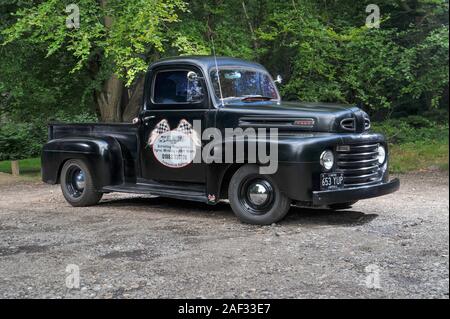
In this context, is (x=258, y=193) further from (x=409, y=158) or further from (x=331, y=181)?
(x=409, y=158)

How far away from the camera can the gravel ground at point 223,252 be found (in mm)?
4426

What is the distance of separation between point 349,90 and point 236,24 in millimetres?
3341

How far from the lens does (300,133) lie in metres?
6.82

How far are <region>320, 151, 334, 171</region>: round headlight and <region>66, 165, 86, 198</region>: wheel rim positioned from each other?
13.0ft

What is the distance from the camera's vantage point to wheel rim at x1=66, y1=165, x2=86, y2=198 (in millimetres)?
9008

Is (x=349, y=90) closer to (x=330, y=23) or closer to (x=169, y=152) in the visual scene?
(x=330, y=23)

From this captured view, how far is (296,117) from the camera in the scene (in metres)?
6.85

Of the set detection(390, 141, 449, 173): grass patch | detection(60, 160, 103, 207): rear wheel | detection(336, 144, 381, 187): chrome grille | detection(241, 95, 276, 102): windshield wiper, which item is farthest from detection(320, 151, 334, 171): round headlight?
detection(390, 141, 449, 173): grass patch

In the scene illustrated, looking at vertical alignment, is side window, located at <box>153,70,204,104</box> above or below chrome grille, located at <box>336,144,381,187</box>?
above

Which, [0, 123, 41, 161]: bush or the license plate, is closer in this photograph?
the license plate

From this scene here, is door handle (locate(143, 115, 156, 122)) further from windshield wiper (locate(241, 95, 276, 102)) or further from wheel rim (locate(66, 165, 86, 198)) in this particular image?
wheel rim (locate(66, 165, 86, 198))

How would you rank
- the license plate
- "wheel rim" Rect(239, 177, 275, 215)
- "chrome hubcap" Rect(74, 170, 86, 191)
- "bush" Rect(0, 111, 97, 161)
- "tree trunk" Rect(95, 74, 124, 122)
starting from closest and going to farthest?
the license plate < "wheel rim" Rect(239, 177, 275, 215) < "chrome hubcap" Rect(74, 170, 86, 191) < "tree trunk" Rect(95, 74, 124, 122) < "bush" Rect(0, 111, 97, 161)

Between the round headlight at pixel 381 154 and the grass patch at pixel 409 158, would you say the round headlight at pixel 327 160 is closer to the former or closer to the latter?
the round headlight at pixel 381 154
